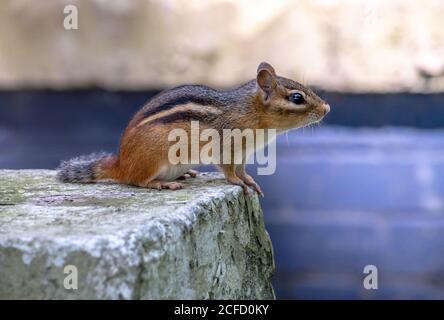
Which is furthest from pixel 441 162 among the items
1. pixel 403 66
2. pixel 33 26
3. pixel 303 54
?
pixel 33 26

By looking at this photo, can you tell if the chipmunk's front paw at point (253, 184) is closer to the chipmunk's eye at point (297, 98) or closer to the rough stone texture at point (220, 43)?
the chipmunk's eye at point (297, 98)

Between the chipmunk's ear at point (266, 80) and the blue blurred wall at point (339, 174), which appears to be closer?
the chipmunk's ear at point (266, 80)

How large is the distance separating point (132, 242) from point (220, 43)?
1876 mm

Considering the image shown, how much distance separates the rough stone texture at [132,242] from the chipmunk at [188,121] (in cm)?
5

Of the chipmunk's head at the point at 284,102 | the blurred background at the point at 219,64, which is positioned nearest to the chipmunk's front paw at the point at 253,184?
the chipmunk's head at the point at 284,102

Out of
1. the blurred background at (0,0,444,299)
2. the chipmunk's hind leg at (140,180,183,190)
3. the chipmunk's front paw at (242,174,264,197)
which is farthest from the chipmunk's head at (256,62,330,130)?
the blurred background at (0,0,444,299)

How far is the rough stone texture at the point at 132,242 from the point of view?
1264mm

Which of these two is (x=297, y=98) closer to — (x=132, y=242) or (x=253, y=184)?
(x=253, y=184)

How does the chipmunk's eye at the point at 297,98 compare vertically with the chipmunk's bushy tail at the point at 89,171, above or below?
above

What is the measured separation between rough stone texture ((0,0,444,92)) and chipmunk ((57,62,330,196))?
3.33 feet

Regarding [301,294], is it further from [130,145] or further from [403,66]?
[130,145]

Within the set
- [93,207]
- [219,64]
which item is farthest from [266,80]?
[219,64]

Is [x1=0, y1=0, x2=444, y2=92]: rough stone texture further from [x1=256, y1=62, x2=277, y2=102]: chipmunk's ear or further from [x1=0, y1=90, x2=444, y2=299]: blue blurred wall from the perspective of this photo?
[x1=256, y1=62, x2=277, y2=102]: chipmunk's ear
